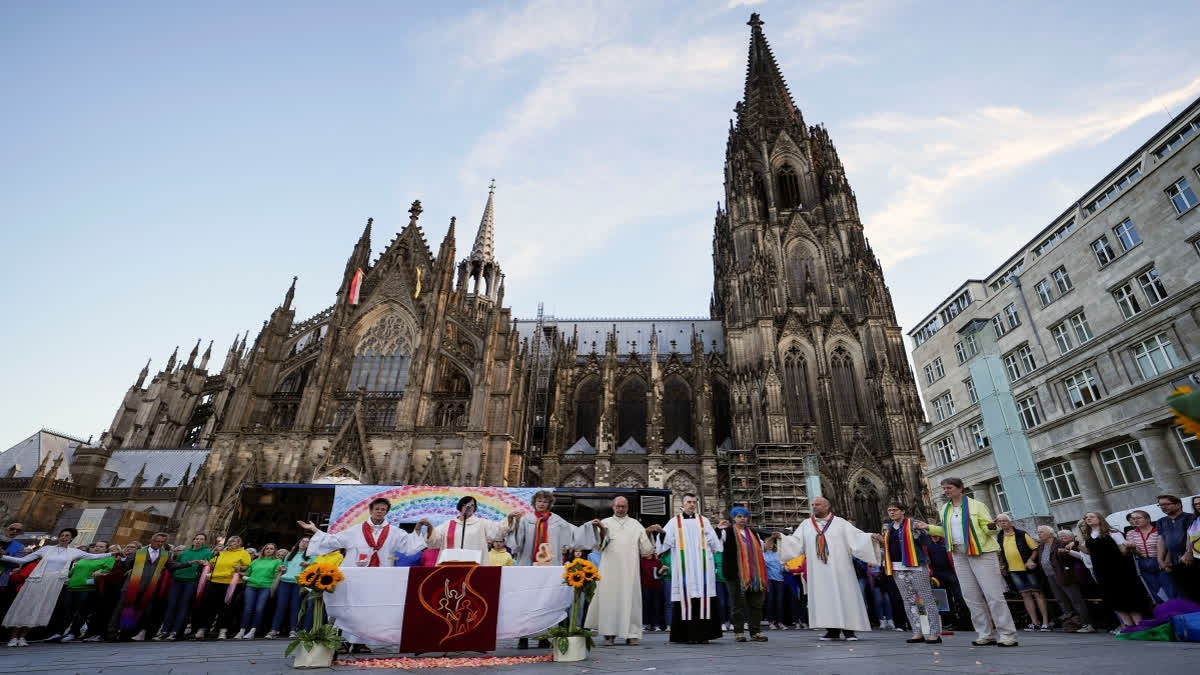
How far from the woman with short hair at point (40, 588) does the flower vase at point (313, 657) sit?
246 inches

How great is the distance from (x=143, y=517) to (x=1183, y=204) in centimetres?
4685

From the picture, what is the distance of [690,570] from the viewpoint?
717 cm

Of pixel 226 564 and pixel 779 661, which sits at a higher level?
pixel 226 564

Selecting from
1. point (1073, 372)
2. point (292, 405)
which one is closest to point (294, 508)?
point (292, 405)

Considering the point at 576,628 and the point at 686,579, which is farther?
the point at 686,579

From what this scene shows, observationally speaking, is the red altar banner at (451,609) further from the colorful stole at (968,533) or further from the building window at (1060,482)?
the building window at (1060,482)

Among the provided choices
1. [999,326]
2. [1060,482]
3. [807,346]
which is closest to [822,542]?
[1060,482]

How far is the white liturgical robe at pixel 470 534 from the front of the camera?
6.64 meters

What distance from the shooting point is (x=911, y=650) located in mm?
5758

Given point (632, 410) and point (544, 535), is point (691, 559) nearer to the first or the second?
point (544, 535)

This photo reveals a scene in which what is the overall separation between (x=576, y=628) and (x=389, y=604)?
1.90 meters

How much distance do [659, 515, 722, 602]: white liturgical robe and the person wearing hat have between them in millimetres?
244

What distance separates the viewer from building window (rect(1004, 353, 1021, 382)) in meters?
26.0

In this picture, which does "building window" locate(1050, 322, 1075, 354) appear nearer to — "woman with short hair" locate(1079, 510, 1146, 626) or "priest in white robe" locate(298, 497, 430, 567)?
"woman with short hair" locate(1079, 510, 1146, 626)
